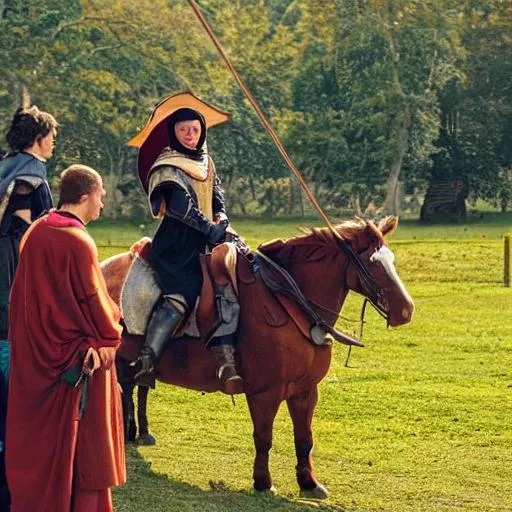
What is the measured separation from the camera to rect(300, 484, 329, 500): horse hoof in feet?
31.1

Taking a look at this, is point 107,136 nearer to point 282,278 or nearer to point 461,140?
point 461,140

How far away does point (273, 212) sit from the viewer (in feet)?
148

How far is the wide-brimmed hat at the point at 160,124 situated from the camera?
32.0 ft

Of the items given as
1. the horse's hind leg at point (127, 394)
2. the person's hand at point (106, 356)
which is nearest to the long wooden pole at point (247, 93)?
the horse's hind leg at point (127, 394)

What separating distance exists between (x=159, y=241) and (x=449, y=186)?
36151 millimetres

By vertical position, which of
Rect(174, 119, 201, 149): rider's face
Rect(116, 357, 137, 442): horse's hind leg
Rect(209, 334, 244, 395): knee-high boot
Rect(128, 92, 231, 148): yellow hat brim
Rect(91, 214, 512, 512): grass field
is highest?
Rect(128, 92, 231, 148): yellow hat brim

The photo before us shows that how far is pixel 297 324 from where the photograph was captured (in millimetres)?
9453

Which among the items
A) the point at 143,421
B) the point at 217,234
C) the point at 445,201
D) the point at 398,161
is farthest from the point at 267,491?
the point at 398,161

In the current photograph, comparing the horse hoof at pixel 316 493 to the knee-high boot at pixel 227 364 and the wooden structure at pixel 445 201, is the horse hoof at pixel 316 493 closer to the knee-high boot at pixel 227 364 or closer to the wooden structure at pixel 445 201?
the knee-high boot at pixel 227 364

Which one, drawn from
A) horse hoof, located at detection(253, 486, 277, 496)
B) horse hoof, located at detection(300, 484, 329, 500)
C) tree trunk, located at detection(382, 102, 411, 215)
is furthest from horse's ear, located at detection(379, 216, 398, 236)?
tree trunk, located at detection(382, 102, 411, 215)

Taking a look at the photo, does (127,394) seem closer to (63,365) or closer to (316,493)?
(316,493)

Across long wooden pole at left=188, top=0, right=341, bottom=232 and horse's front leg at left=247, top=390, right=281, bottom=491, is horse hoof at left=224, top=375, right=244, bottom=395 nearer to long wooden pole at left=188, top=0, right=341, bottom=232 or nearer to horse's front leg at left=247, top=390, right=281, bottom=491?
horse's front leg at left=247, top=390, right=281, bottom=491

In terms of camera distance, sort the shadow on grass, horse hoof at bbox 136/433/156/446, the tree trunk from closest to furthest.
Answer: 1. the shadow on grass
2. horse hoof at bbox 136/433/156/446
3. the tree trunk

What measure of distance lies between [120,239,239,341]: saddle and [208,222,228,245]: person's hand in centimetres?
18
